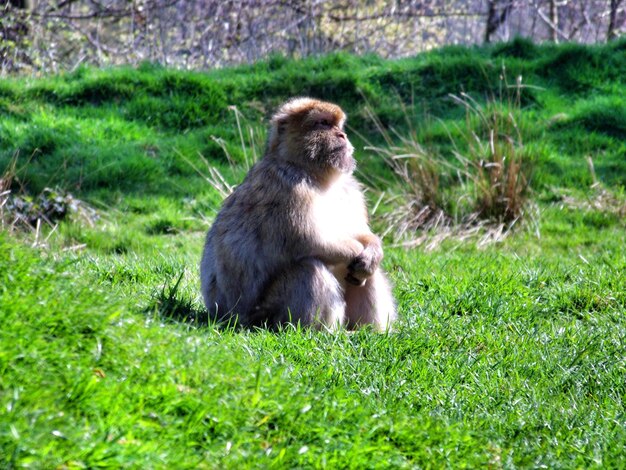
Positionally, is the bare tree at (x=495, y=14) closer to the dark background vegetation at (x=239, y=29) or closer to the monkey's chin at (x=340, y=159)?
the dark background vegetation at (x=239, y=29)

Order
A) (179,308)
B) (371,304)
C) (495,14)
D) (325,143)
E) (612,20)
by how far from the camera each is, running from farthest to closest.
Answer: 1. (612,20)
2. (495,14)
3. (325,143)
4. (371,304)
5. (179,308)

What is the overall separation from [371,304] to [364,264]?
344 millimetres

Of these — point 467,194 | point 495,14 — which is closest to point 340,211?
point 467,194

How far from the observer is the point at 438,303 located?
22.4 ft

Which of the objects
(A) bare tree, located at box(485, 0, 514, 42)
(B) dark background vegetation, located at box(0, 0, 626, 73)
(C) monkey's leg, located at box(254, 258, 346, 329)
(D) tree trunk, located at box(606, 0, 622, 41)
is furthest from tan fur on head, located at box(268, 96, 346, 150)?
(D) tree trunk, located at box(606, 0, 622, 41)

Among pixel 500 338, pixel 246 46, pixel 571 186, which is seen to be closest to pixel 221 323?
pixel 500 338

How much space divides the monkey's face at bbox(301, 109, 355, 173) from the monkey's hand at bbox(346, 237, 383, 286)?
617 millimetres

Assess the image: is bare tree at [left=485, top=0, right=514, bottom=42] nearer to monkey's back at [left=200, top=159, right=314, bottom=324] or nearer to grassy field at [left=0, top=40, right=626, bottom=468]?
grassy field at [left=0, top=40, right=626, bottom=468]

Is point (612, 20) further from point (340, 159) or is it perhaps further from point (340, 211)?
point (340, 211)

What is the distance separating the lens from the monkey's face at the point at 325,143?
6.44 m

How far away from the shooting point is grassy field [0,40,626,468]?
395 cm

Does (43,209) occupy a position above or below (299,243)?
below

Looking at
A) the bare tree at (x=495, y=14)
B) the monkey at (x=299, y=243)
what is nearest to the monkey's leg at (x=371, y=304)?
the monkey at (x=299, y=243)

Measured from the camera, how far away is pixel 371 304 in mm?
6367
